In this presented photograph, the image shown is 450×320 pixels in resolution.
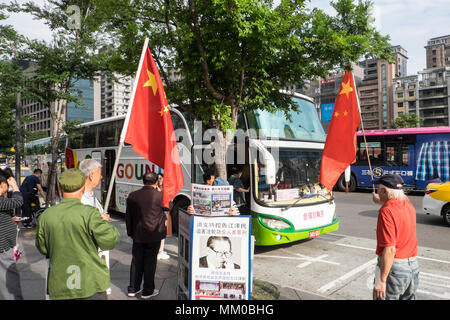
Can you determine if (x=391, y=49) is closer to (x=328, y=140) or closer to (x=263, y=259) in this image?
(x=328, y=140)

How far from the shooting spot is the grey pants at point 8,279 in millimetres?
3746

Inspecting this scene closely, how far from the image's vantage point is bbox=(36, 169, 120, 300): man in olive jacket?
108 inches

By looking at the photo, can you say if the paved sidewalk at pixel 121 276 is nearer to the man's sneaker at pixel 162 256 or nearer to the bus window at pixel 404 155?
the man's sneaker at pixel 162 256

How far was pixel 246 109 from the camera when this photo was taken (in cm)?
611

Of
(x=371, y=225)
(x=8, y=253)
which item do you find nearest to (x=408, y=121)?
(x=371, y=225)

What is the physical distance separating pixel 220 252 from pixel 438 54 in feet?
418

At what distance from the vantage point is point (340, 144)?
16.9ft

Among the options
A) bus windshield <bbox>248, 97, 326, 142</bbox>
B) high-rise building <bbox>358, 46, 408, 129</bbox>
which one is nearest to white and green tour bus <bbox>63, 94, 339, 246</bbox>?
bus windshield <bbox>248, 97, 326, 142</bbox>

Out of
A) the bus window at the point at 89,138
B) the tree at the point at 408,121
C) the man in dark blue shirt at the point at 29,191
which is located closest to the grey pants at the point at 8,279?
the man in dark blue shirt at the point at 29,191

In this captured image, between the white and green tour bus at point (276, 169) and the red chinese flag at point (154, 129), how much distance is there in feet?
8.55

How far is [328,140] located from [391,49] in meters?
1.99

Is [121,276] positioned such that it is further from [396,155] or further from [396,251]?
[396,155]

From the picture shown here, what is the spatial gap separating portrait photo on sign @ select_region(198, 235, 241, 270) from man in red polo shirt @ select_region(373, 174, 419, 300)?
1477 mm
